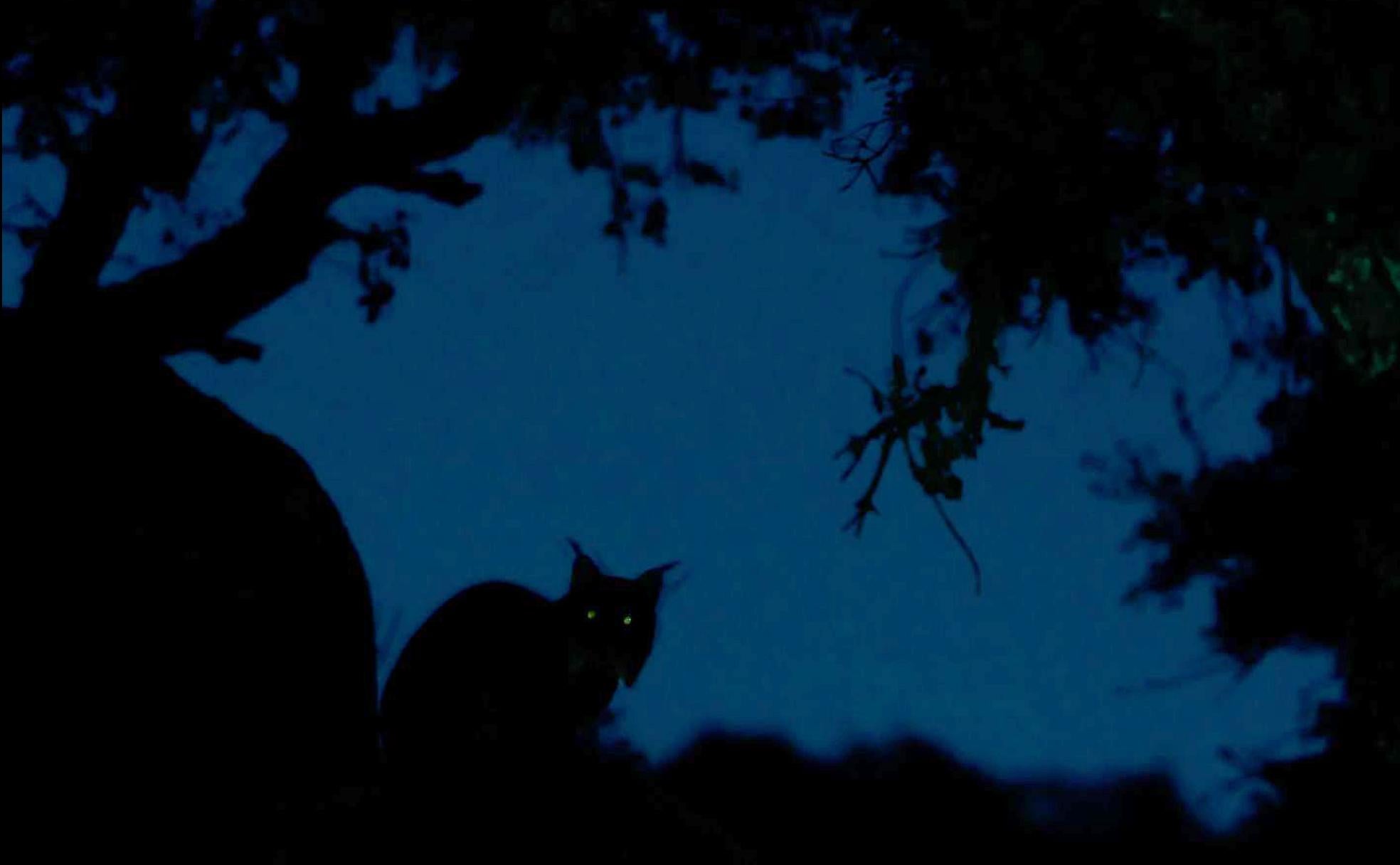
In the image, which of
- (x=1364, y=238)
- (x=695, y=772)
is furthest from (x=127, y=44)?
(x=695, y=772)

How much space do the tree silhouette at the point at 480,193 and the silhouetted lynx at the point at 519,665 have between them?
264 mm

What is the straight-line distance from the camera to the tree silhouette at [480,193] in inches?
184

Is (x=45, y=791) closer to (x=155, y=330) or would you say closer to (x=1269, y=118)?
(x=155, y=330)

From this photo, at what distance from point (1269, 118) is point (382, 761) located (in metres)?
5.11

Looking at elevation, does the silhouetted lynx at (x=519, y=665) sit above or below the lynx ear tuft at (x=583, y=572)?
below

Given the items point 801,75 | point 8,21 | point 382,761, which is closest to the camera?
point 382,761

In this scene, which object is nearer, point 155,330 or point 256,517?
point 256,517

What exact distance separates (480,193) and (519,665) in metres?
4.06

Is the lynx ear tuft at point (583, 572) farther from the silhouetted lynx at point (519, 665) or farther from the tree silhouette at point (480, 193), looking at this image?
the tree silhouette at point (480, 193)

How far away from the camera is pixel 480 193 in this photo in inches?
329

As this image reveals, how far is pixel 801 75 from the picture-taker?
10.1m

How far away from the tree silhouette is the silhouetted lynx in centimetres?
26

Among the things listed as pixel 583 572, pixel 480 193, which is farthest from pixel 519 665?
pixel 480 193

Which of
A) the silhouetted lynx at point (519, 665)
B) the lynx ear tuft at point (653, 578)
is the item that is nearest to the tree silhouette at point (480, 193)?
the silhouetted lynx at point (519, 665)
